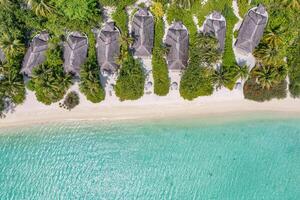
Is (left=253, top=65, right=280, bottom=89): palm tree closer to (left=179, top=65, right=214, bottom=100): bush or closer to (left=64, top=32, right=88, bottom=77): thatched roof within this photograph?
(left=179, top=65, right=214, bottom=100): bush

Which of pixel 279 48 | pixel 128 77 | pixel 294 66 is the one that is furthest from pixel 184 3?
pixel 294 66

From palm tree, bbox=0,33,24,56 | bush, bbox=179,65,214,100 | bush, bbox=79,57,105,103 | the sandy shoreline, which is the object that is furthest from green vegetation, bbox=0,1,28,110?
bush, bbox=179,65,214,100

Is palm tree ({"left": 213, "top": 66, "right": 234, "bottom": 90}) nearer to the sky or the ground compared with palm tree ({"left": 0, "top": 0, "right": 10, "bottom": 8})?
nearer to the ground

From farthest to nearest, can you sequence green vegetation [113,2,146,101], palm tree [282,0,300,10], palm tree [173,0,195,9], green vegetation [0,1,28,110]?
green vegetation [113,2,146,101] → palm tree [173,0,195,9] → green vegetation [0,1,28,110] → palm tree [282,0,300,10]

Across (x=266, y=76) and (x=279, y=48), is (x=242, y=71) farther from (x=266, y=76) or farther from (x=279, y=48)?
(x=279, y=48)

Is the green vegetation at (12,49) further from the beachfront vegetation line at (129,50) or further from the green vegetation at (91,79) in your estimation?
the green vegetation at (91,79)

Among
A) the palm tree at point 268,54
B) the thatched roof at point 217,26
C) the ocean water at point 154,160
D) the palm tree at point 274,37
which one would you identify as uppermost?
the thatched roof at point 217,26

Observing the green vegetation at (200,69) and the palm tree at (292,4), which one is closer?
the palm tree at (292,4)

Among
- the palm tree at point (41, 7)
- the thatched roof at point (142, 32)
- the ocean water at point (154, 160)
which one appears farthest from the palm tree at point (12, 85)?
the thatched roof at point (142, 32)

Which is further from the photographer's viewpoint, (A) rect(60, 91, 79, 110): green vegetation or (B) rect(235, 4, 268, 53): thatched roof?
(A) rect(60, 91, 79, 110): green vegetation
